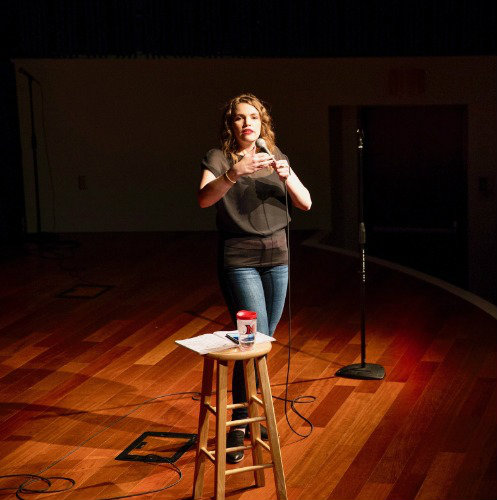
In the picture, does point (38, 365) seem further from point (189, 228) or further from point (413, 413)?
point (189, 228)

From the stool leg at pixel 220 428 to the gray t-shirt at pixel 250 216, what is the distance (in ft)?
2.00

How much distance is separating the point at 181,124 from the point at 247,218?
237 inches

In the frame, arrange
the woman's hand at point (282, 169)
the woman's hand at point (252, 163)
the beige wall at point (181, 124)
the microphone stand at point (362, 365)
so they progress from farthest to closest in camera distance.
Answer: the beige wall at point (181, 124) < the microphone stand at point (362, 365) < the woman's hand at point (282, 169) < the woman's hand at point (252, 163)

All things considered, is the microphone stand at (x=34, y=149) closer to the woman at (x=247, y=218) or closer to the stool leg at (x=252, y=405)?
the woman at (x=247, y=218)

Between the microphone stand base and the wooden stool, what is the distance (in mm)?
1360

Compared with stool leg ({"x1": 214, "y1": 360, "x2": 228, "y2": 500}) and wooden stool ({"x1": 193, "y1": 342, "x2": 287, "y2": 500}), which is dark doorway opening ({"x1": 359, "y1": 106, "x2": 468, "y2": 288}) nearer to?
wooden stool ({"x1": 193, "y1": 342, "x2": 287, "y2": 500})

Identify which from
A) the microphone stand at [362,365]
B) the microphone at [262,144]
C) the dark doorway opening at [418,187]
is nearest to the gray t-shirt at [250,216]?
the microphone at [262,144]

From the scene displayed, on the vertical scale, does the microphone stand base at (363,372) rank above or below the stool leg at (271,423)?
below

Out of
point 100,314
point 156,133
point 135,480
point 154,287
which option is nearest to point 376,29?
point 156,133

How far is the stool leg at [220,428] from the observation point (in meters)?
3.16

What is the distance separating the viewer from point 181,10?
9016 millimetres

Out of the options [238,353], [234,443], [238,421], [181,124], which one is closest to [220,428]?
[238,421]

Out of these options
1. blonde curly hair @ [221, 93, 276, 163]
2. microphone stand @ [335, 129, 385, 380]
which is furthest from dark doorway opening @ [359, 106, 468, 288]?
blonde curly hair @ [221, 93, 276, 163]

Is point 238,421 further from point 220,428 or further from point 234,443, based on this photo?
point 234,443
